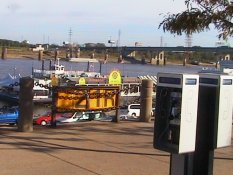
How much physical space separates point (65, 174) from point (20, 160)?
1.04 metres

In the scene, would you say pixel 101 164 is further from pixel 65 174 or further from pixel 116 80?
pixel 116 80

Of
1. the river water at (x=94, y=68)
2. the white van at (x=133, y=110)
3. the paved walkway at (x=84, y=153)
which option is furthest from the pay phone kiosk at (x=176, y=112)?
the river water at (x=94, y=68)

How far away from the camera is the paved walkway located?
22.5 ft

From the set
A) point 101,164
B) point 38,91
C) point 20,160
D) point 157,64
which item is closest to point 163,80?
point 101,164

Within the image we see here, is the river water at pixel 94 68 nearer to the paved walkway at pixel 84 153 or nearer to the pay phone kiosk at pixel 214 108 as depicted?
the paved walkway at pixel 84 153

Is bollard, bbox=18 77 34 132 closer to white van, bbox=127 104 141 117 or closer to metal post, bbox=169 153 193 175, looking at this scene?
metal post, bbox=169 153 193 175

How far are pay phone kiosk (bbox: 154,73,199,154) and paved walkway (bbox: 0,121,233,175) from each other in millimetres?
2046

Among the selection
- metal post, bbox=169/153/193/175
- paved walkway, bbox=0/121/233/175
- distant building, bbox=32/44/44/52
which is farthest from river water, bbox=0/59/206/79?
metal post, bbox=169/153/193/175

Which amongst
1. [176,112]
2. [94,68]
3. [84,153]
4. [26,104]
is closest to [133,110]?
[26,104]

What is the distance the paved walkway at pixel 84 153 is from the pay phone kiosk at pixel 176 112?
205 cm

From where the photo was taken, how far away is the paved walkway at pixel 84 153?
6871mm

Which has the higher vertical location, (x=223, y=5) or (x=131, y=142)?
(x=223, y=5)

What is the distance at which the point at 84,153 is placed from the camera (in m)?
8.02

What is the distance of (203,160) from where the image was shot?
4992 mm
